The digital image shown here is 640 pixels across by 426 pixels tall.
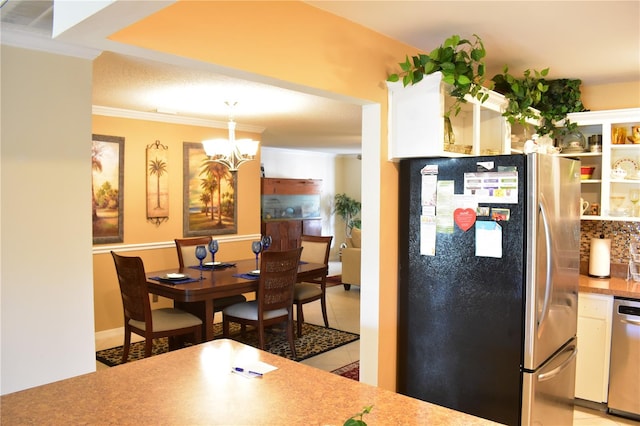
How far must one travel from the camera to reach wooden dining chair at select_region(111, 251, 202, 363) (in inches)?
142

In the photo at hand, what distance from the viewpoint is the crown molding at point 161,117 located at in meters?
4.80

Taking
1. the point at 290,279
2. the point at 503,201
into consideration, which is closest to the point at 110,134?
the point at 290,279

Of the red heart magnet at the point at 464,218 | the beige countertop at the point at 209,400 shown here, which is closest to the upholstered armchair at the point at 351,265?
the red heart magnet at the point at 464,218

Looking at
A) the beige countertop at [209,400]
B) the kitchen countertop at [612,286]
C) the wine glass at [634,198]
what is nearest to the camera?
the beige countertop at [209,400]

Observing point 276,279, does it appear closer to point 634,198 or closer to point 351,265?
point 634,198

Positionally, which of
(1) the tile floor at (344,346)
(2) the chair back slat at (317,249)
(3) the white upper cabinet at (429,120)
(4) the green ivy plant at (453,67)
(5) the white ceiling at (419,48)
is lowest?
(1) the tile floor at (344,346)

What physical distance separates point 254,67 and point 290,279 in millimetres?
2463

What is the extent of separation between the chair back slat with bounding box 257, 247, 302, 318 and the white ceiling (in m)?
1.36

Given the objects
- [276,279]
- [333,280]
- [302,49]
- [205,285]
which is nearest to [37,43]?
[302,49]

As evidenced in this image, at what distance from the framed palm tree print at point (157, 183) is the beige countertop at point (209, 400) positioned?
376 centimetres

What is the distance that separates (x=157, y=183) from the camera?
5.23 metres

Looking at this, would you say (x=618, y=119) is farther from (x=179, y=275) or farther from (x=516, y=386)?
(x=179, y=275)

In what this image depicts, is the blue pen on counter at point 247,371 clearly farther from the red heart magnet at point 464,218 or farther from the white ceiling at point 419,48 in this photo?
the red heart magnet at point 464,218

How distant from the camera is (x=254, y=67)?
2035 millimetres
